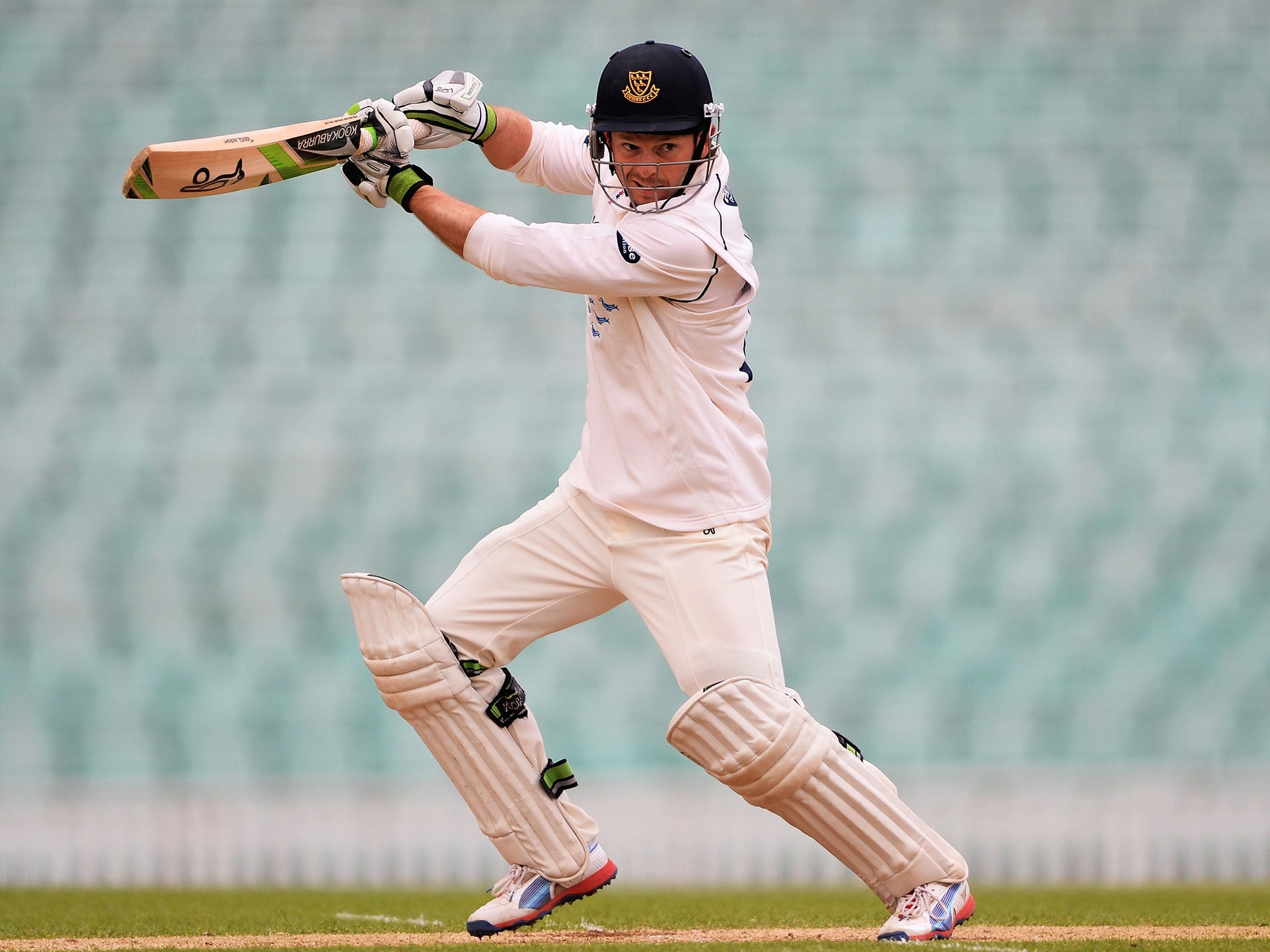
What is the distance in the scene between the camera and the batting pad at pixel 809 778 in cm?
248

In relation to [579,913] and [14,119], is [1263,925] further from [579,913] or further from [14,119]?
[14,119]

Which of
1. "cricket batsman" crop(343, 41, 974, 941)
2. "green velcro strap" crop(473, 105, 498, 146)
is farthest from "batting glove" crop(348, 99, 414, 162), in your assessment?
"green velcro strap" crop(473, 105, 498, 146)

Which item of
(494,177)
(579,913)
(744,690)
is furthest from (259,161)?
(494,177)

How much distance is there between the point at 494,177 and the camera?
565 cm

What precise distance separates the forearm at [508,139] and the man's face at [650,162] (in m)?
0.41

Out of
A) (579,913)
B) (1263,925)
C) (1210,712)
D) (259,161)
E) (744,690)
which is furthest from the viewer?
(1210,712)

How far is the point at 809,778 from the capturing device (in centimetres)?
249

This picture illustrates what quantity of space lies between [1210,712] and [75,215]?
14.5 feet

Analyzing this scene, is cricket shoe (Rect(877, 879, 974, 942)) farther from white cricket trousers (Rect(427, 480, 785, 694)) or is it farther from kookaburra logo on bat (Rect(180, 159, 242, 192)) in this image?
kookaburra logo on bat (Rect(180, 159, 242, 192))

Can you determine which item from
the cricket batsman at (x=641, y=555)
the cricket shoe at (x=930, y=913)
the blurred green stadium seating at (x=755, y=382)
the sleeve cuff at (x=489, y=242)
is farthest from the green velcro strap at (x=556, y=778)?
the blurred green stadium seating at (x=755, y=382)

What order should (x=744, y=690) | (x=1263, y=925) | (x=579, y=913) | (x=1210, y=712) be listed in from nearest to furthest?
(x=744, y=690), (x=1263, y=925), (x=579, y=913), (x=1210, y=712)

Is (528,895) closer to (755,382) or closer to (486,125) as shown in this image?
(486,125)

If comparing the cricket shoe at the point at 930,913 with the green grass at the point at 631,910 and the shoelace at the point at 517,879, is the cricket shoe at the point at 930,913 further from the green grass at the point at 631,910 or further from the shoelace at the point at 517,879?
the shoelace at the point at 517,879

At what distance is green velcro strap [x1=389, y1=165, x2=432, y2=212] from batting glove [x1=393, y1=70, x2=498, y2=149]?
15 centimetres
